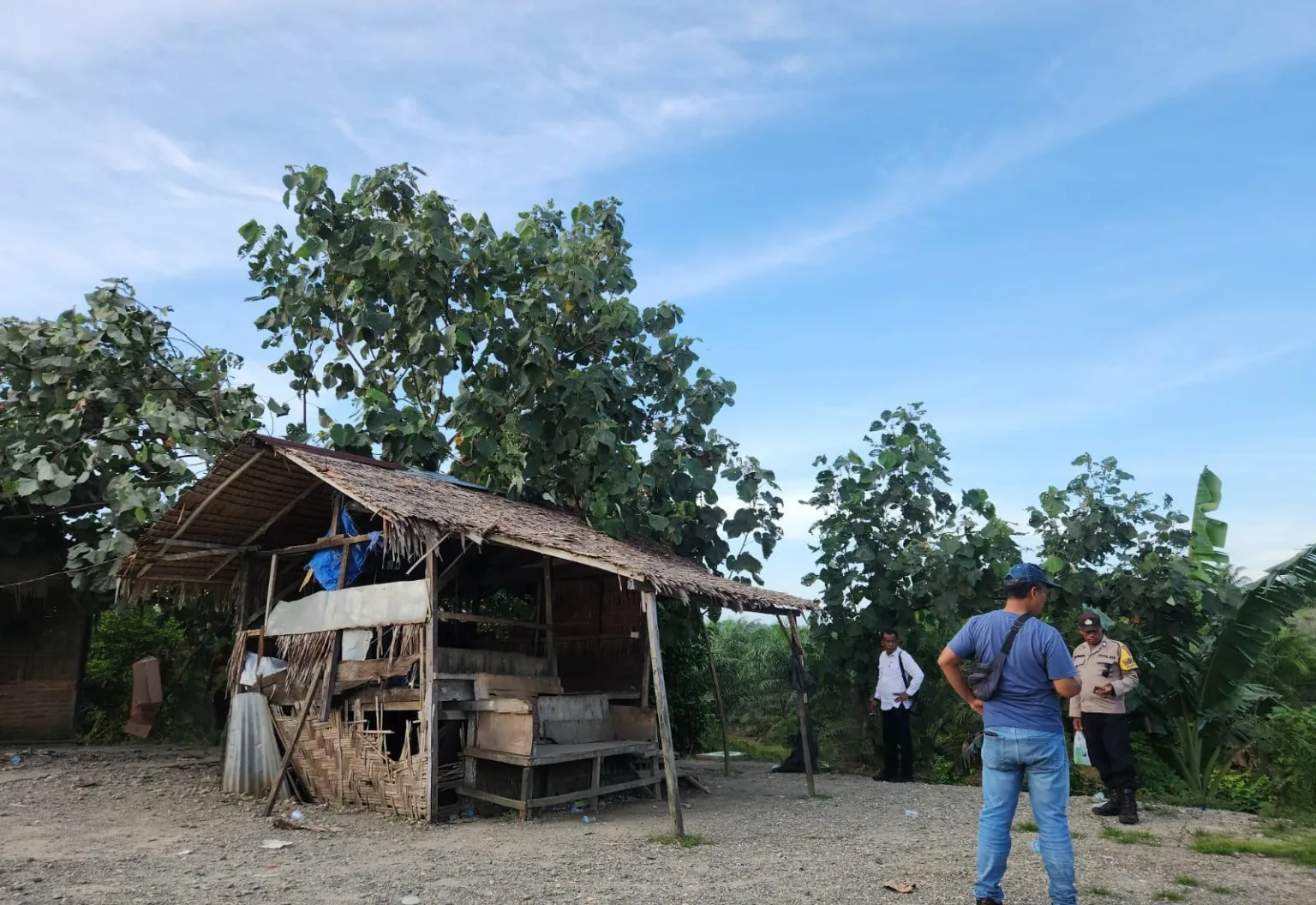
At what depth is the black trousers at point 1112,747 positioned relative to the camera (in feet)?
24.8

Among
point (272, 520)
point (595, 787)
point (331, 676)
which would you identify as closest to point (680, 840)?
point (595, 787)

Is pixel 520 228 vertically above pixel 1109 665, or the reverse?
pixel 520 228

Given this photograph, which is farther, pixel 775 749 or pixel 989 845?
pixel 775 749

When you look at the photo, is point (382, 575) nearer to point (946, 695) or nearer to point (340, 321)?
point (340, 321)

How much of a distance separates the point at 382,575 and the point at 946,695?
6517mm

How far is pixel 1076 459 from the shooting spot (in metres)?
11.0

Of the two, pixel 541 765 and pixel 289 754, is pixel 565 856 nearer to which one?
pixel 541 765

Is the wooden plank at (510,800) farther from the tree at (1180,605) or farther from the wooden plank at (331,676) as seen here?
the tree at (1180,605)

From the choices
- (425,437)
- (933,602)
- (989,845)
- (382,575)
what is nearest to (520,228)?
(425,437)

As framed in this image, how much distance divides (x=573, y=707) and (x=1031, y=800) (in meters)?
5.21

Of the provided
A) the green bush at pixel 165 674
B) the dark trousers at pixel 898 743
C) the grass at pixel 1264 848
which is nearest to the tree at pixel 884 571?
the dark trousers at pixel 898 743

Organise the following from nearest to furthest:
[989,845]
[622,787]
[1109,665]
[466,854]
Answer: [989,845]
[466,854]
[1109,665]
[622,787]

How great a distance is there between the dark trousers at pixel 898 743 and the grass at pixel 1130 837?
346 cm

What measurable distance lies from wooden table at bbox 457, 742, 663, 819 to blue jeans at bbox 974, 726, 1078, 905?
13.8 feet
